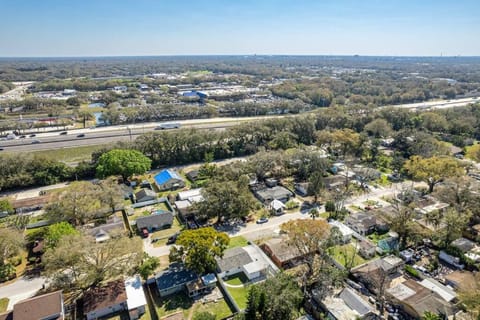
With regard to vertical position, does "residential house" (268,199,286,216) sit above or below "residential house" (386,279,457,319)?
above

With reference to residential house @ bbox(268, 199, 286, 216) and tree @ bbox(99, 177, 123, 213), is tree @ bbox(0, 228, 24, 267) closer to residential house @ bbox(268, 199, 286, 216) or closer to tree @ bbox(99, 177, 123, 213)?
tree @ bbox(99, 177, 123, 213)

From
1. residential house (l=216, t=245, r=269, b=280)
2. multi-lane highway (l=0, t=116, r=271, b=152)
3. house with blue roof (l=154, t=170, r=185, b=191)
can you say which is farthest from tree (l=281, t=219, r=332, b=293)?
multi-lane highway (l=0, t=116, r=271, b=152)

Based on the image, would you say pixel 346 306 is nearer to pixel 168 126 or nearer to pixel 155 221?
pixel 155 221

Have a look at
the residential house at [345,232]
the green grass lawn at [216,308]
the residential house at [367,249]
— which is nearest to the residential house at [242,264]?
the green grass lawn at [216,308]

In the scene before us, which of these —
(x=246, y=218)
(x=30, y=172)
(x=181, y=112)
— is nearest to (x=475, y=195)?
(x=246, y=218)

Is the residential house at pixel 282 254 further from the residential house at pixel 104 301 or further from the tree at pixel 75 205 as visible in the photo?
the tree at pixel 75 205

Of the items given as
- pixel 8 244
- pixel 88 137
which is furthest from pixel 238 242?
pixel 88 137
